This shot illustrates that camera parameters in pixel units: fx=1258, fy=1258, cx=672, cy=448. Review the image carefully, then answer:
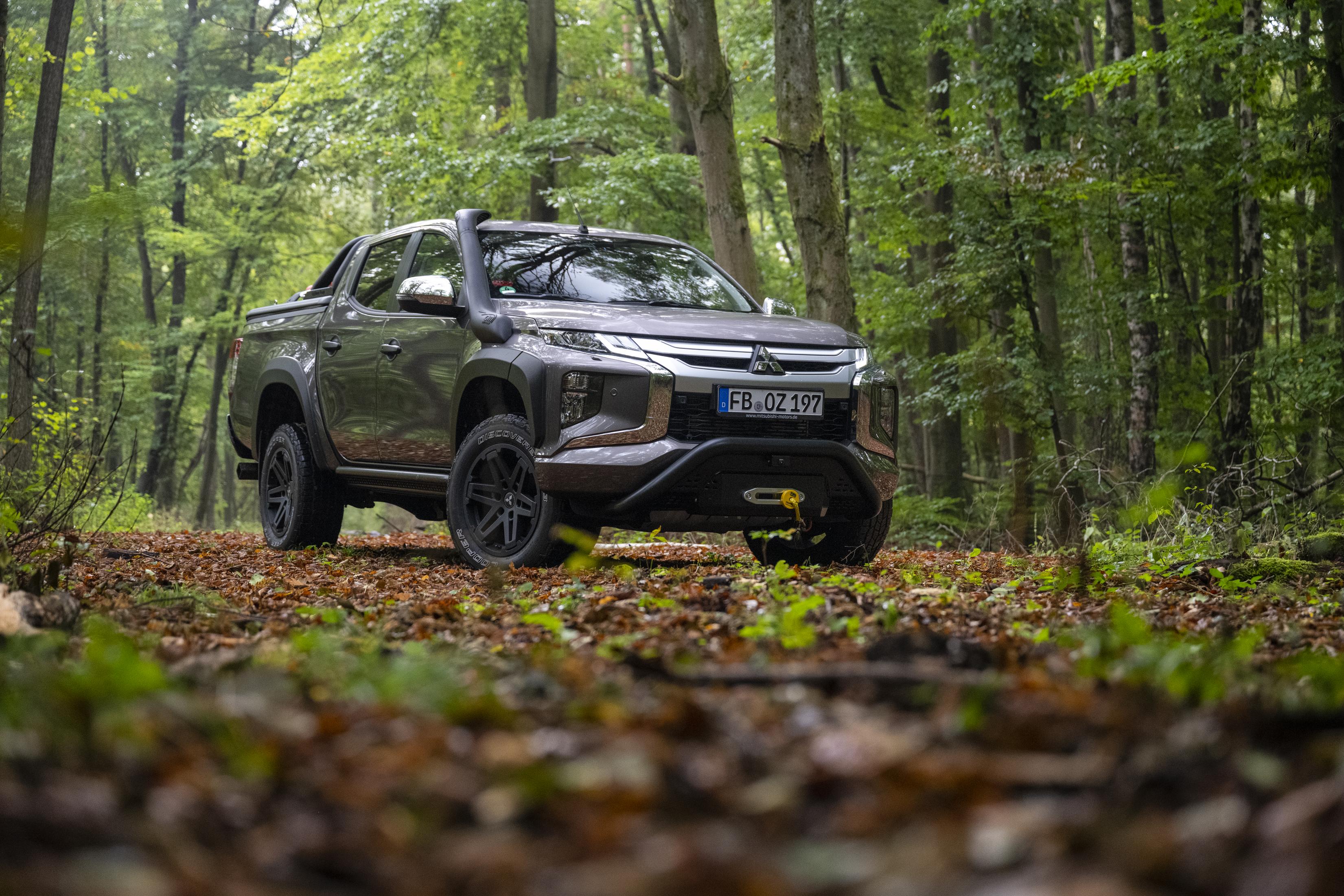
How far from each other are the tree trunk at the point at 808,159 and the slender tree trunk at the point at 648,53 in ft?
42.7

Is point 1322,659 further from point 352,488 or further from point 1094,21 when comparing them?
point 1094,21

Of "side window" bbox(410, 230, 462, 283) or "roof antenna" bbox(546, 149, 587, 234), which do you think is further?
"roof antenna" bbox(546, 149, 587, 234)

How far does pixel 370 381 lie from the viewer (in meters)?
7.67

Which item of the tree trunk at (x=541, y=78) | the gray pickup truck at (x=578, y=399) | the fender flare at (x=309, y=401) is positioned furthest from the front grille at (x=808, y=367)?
the tree trunk at (x=541, y=78)

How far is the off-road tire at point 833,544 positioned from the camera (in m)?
7.18

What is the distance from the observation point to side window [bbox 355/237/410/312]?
7.84 metres

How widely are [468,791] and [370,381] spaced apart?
6.25 m

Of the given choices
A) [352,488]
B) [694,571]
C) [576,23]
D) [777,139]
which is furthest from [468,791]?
[576,23]

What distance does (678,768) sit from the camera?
1785 millimetres

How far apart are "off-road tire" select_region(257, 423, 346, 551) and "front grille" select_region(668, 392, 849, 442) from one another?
131 inches

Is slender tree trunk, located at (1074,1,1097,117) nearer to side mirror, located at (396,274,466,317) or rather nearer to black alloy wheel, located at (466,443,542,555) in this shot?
side mirror, located at (396,274,466,317)

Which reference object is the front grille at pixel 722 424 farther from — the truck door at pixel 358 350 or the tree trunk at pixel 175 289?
the tree trunk at pixel 175 289

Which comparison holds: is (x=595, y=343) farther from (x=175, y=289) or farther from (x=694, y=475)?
(x=175, y=289)

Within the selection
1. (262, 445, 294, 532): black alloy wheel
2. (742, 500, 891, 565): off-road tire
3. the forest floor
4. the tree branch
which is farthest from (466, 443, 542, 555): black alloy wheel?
the tree branch
